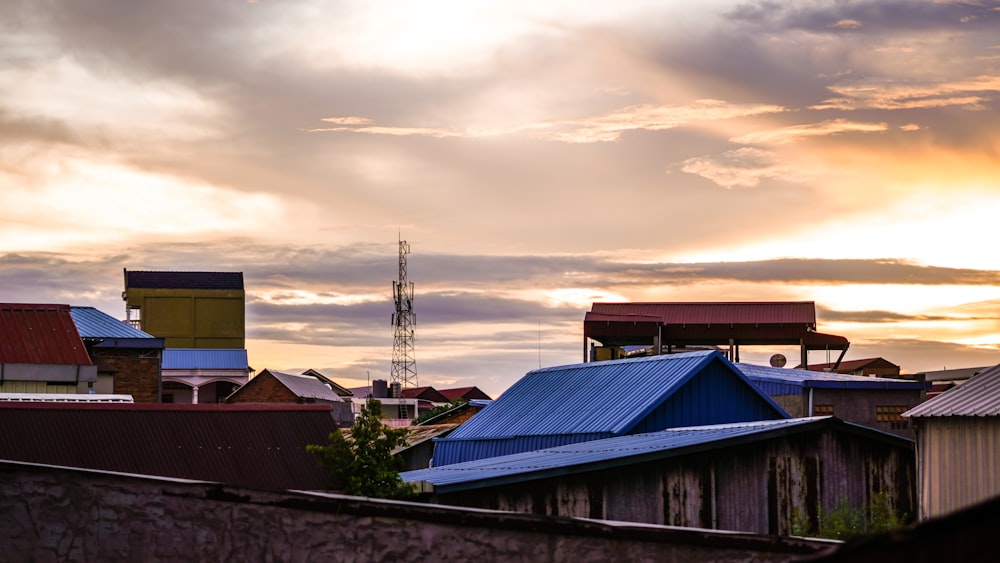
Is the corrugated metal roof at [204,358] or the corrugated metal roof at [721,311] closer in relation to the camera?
the corrugated metal roof at [721,311]

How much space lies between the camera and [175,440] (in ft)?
94.4

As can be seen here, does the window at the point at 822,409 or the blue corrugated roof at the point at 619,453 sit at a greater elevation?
the window at the point at 822,409

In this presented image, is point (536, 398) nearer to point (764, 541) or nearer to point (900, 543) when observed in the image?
point (764, 541)

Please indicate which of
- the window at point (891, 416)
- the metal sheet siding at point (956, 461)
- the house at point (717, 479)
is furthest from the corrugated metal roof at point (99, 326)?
the metal sheet siding at point (956, 461)

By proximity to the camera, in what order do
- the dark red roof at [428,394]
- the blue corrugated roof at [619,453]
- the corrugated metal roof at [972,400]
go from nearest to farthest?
1. the corrugated metal roof at [972,400]
2. the blue corrugated roof at [619,453]
3. the dark red roof at [428,394]

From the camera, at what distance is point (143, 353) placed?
189 feet

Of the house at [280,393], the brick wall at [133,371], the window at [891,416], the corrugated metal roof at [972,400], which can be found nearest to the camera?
the corrugated metal roof at [972,400]

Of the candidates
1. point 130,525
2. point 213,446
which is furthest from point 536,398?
point 130,525

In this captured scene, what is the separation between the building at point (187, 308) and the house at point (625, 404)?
60.7 m

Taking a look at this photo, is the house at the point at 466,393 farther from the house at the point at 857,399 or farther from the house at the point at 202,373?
the house at the point at 857,399

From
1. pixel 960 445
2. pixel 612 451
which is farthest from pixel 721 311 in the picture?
pixel 960 445

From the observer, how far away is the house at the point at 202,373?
3408 inches

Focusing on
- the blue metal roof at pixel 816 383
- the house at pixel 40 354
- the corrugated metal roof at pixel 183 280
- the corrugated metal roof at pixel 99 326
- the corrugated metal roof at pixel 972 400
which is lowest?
the corrugated metal roof at pixel 972 400

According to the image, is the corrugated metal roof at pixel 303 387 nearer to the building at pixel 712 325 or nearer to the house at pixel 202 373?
the house at pixel 202 373
